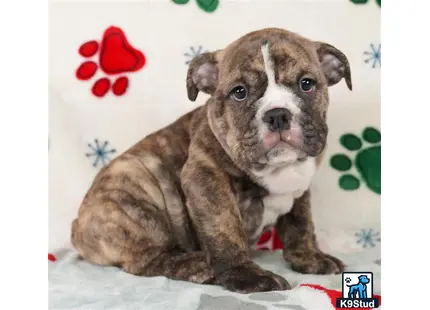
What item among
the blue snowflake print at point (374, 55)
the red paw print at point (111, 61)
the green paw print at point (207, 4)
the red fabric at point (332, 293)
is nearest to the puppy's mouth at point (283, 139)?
the red fabric at point (332, 293)

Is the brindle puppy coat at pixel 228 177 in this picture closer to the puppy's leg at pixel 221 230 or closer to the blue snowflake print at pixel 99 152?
the puppy's leg at pixel 221 230

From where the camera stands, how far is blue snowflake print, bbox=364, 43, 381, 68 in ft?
10.1

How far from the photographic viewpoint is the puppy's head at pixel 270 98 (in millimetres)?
2584

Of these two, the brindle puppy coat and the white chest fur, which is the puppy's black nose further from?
the white chest fur

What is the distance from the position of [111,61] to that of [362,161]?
1.65 metres

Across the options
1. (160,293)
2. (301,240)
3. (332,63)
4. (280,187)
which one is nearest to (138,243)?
(160,293)

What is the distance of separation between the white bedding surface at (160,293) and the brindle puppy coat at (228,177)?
70 millimetres

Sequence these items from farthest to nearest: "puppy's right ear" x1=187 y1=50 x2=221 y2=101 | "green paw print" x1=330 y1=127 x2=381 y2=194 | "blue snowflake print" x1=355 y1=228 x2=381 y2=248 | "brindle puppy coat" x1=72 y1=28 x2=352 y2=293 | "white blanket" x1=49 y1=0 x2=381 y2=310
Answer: "green paw print" x1=330 y1=127 x2=381 y2=194, "blue snowflake print" x1=355 y1=228 x2=381 y2=248, "white blanket" x1=49 y1=0 x2=381 y2=310, "puppy's right ear" x1=187 y1=50 x2=221 y2=101, "brindle puppy coat" x1=72 y1=28 x2=352 y2=293

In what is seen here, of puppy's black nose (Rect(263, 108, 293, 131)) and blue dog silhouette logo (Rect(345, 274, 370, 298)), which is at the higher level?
puppy's black nose (Rect(263, 108, 293, 131))

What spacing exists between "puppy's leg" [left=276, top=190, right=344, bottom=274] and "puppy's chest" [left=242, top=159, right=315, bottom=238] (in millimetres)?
108

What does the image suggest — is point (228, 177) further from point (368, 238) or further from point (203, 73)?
point (368, 238)

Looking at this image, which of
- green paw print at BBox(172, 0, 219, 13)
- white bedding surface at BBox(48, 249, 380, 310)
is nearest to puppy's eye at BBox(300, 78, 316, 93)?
green paw print at BBox(172, 0, 219, 13)
